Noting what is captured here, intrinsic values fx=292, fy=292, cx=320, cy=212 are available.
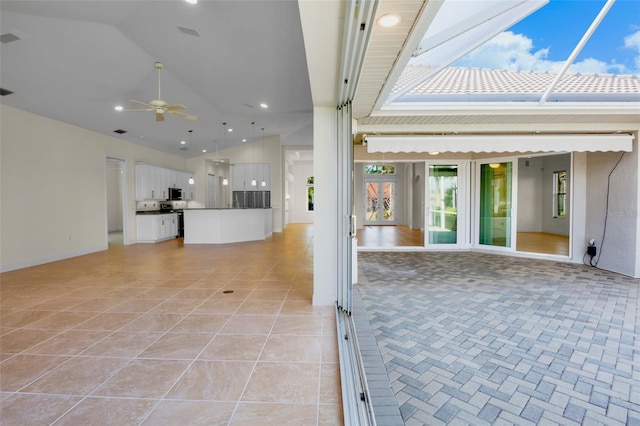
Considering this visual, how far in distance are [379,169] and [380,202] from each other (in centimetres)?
167

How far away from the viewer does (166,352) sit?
2.45m

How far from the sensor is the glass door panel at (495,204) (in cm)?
689

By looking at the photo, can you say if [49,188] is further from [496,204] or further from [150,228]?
[496,204]

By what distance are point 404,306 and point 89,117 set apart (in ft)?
24.7

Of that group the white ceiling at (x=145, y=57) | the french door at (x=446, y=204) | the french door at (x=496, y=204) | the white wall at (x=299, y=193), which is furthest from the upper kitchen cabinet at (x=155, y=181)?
the french door at (x=496, y=204)

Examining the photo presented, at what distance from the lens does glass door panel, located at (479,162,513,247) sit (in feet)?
22.6

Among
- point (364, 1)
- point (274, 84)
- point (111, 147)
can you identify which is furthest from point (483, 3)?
point (111, 147)

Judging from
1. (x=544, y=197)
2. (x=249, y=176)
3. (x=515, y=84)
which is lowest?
(x=544, y=197)

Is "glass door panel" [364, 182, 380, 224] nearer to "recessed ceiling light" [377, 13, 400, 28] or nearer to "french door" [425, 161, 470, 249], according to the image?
"french door" [425, 161, 470, 249]

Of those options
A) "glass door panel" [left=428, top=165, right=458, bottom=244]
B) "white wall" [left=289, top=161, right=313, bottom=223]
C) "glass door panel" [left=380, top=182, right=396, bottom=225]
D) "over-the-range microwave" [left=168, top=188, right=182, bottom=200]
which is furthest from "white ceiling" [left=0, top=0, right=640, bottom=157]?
"white wall" [left=289, top=161, right=313, bottom=223]

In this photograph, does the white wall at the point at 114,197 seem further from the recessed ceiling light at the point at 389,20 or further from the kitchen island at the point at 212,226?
the recessed ceiling light at the point at 389,20

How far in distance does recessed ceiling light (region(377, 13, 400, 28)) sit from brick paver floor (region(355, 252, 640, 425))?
2559 millimetres

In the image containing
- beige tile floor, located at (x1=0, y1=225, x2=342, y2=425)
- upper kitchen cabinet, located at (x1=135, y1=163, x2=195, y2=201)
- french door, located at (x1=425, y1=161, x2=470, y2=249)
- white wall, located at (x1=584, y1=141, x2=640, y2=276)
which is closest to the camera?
beige tile floor, located at (x1=0, y1=225, x2=342, y2=425)

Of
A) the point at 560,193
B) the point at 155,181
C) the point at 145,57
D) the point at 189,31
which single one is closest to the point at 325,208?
the point at 189,31
